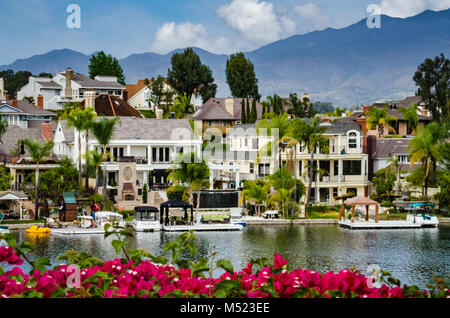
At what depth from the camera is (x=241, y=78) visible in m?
105

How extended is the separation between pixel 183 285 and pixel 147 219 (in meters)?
35.8

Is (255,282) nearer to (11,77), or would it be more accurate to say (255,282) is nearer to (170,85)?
(170,85)

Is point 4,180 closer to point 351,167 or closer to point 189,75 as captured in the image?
point 351,167

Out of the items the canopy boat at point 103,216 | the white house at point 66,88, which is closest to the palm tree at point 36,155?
the canopy boat at point 103,216

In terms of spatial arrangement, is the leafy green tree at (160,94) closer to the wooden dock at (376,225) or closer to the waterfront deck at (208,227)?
the waterfront deck at (208,227)

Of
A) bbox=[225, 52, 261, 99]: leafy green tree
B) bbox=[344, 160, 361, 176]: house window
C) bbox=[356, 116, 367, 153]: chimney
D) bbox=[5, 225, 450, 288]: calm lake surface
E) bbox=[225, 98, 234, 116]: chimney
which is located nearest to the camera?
bbox=[5, 225, 450, 288]: calm lake surface

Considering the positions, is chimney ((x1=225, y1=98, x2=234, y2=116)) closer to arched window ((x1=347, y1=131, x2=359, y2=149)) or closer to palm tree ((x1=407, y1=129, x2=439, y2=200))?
arched window ((x1=347, y1=131, x2=359, y2=149))

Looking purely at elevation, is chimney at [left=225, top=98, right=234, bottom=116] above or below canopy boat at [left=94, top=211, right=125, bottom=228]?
above

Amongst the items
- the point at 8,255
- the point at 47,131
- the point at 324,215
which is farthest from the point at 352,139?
the point at 8,255

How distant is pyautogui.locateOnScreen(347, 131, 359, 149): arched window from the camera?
199ft

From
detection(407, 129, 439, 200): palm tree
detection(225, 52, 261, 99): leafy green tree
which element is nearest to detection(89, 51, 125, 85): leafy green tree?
detection(225, 52, 261, 99): leafy green tree

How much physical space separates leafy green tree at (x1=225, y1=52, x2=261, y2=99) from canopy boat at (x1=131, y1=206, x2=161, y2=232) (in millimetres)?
58461

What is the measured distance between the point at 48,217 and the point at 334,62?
118 ft

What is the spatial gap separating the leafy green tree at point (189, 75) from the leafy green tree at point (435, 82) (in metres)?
29.4
